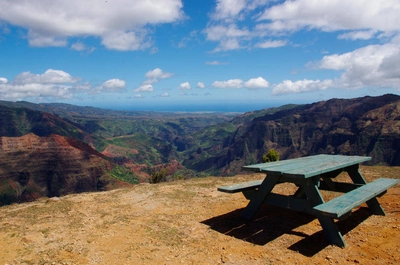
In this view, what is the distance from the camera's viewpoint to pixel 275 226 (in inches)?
308

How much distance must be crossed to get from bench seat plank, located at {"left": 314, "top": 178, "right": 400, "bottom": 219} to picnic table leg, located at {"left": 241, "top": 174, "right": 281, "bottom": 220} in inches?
58.6

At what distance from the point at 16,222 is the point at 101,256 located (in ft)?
13.4

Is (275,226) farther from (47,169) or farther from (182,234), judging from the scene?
(47,169)

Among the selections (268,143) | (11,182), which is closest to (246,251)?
(11,182)

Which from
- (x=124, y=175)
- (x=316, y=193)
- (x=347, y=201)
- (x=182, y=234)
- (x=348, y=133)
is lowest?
(x=124, y=175)

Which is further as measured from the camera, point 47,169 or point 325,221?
point 47,169

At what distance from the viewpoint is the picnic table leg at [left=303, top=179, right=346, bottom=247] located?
20.6 feet

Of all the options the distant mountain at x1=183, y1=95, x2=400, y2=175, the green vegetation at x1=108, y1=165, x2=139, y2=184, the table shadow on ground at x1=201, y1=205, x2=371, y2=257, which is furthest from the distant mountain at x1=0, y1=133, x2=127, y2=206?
the table shadow on ground at x1=201, y1=205, x2=371, y2=257

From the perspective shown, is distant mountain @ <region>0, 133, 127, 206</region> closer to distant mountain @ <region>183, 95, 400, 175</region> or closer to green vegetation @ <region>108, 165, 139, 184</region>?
green vegetation @ <region>108, 165, 139, 184</region>

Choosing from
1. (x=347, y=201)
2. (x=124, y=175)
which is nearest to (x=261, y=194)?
(x=347, y=201)

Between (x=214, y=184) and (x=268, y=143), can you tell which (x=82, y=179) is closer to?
(x=214, y=184)

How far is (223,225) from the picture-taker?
811 cm

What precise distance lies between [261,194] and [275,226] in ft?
3.27

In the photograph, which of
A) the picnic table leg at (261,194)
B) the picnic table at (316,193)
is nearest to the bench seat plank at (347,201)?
the picnic table at (316,193)
